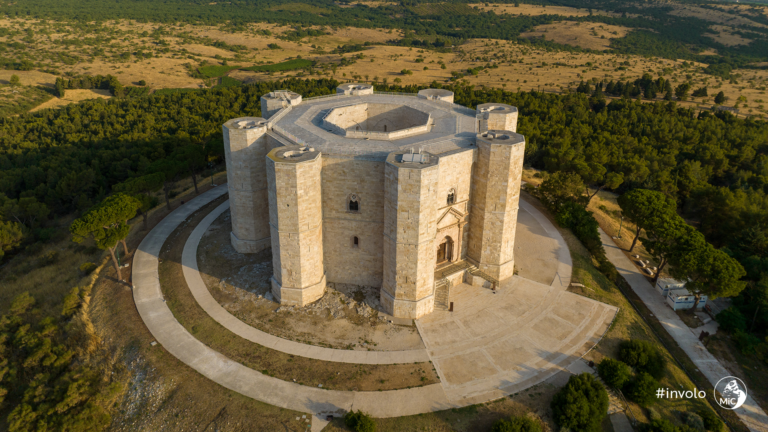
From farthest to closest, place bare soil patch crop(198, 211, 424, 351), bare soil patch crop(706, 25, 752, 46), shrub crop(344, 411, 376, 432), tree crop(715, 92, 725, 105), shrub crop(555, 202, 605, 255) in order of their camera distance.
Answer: bare soil patch crop(706, 25, 752, 46) → tree crop(715, 92, 725, 105) → shrub crop(555, 202, 605, 255) → bare soil patch crop(198, 211, 424, 351) → shrub crop(344, 411, 376, 432)

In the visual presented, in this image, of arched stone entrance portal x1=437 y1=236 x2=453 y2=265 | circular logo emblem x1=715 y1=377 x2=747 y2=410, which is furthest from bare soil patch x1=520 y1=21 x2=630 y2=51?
circular logo emblem x1=715 y1=377 x2=747 y2=410

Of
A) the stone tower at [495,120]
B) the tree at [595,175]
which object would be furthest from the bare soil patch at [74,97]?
the tree at [595,175]

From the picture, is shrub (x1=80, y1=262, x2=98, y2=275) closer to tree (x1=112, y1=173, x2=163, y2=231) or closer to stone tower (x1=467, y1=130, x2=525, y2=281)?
tree (x1=112, y1=173, x2=163, y2=231)

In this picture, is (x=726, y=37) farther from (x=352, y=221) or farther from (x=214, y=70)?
(x=352, y=221)

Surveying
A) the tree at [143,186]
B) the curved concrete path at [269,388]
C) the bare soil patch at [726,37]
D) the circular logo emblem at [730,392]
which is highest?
the bare soil patch at [726,37]

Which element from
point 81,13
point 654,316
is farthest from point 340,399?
point 81,13

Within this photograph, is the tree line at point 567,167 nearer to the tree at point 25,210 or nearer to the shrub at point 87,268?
the tree at point 25,210
